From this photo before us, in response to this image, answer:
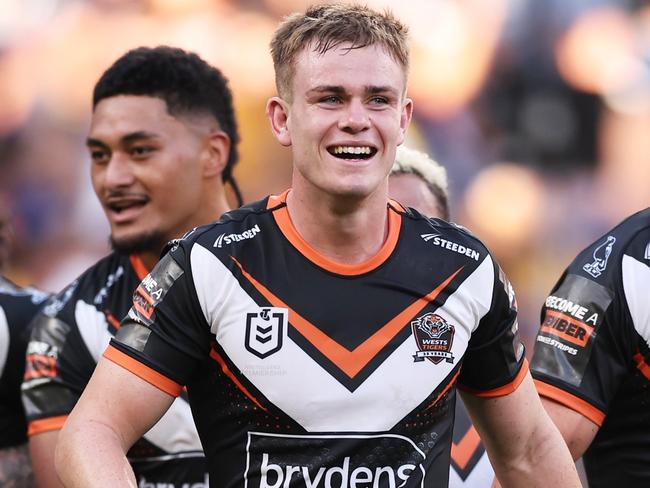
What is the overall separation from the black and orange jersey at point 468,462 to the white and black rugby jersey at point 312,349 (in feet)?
2.41

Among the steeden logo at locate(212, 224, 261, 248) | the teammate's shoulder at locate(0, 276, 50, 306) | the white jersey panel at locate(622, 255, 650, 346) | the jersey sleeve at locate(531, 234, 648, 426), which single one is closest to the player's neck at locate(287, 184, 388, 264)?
the steeden logo at locate(212, 224, 261, 248)

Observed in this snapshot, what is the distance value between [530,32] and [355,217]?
295 inches

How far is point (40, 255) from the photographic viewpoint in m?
9.32

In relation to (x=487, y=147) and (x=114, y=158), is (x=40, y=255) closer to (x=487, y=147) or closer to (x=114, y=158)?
(x=487, y=147)

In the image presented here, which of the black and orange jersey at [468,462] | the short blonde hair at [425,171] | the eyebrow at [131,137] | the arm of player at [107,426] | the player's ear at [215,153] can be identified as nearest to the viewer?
the arm of player at [107,426]

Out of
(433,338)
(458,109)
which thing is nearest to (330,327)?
(433,338)

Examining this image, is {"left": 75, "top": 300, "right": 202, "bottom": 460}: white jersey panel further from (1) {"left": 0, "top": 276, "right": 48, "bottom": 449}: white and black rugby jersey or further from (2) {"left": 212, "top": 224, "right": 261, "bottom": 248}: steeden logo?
(2) {"left": 212, "top": 224, "right": 261, "bottom": 248}: steeden logo

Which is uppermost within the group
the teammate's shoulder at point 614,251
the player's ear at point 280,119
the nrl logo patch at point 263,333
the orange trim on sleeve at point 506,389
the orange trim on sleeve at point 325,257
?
the player's ear at point 280,119

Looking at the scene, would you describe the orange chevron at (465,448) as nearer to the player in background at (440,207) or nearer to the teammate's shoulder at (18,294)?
the player in background at (440,207)

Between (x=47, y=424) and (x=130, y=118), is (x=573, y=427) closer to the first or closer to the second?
(x=47, y=424)

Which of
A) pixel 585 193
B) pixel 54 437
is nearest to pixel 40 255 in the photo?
pixel 585 193

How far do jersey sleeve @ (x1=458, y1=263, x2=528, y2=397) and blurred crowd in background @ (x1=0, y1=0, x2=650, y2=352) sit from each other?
6.28 metres

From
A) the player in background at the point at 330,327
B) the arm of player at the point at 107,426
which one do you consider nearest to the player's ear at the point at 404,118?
Result: the player in background at the point at 330,327

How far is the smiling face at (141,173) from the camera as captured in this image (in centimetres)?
450
